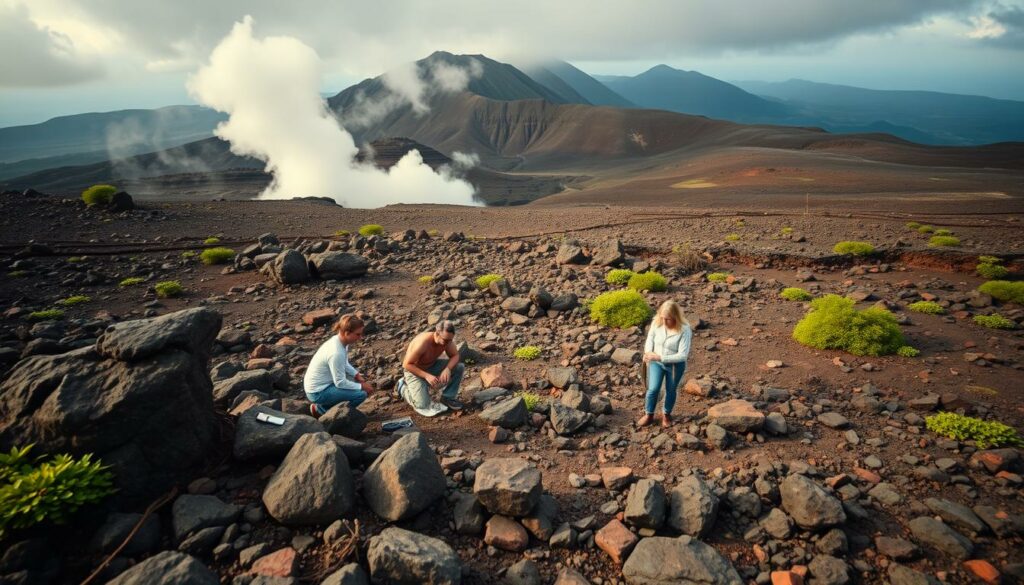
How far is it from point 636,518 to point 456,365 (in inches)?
138

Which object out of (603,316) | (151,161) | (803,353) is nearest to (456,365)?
(603,316)

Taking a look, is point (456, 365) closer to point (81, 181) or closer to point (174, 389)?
point (174, 389)

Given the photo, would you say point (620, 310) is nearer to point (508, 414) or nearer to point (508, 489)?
point (508, 414)

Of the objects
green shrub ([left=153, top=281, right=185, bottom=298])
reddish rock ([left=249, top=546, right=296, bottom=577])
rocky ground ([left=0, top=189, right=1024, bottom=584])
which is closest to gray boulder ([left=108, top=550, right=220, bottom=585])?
rocky ground ([left=0, top=189, right=1024, bottom=584])

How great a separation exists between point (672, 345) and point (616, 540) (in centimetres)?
279

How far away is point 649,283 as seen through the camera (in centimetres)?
1244

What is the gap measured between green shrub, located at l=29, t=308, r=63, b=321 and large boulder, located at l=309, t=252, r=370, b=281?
6.27 metres

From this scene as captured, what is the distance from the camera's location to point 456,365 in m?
7.05

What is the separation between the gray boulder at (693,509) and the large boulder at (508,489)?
4.64 ft

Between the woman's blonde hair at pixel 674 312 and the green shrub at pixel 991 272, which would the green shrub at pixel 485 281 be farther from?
the green shrub at pixel 991 272

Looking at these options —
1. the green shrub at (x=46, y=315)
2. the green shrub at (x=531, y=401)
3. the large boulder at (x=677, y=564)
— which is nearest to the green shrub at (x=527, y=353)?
the green shrub at (x=531, y=401)

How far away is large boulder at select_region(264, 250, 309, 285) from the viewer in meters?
14.2

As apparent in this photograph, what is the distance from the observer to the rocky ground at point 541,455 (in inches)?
160

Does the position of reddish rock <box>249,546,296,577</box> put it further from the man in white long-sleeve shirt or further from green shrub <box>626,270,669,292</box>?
green shrub <box>626,270,669,292</box>
